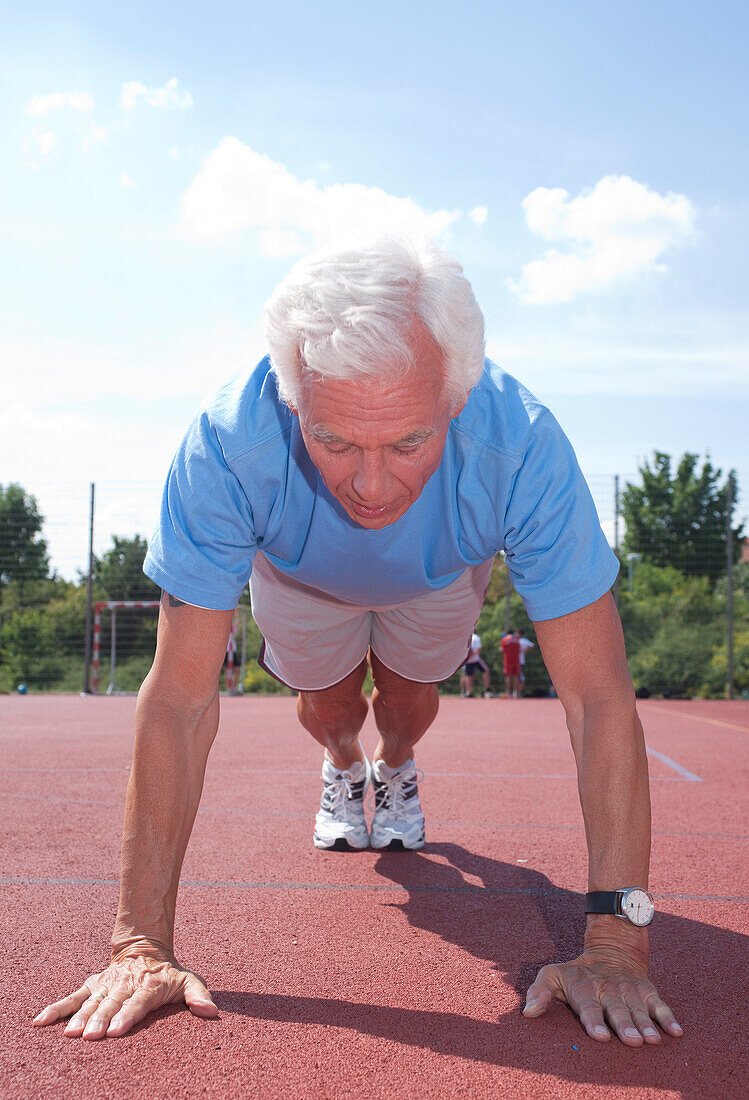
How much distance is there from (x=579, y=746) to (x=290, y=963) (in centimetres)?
93

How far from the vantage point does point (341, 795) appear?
3.87m

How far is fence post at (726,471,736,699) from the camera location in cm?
1562

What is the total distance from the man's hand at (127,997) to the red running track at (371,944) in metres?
0.03

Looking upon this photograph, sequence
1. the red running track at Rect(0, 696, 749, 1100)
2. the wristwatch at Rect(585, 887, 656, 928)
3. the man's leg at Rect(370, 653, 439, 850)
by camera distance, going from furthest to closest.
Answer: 1. the man's leg at Rect(370, 653, 439, 850)
2. the wristwatch at Rect(585, 887, 656, 928)
3. the red running track at Rect(0, 696, 749, 1100)

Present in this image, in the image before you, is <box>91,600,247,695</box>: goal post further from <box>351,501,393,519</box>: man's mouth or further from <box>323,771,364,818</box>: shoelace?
<box>351,501,393,519</box>: man's mouth

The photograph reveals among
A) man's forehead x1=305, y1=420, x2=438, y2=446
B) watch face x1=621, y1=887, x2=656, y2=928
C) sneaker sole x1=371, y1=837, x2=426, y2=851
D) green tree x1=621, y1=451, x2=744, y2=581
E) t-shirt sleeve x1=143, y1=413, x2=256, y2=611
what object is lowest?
sneaker sole x1=371, y1=837, x2=426, y2=851

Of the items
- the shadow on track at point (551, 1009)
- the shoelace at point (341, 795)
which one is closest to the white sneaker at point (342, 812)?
the shoelace at point (341, 795)

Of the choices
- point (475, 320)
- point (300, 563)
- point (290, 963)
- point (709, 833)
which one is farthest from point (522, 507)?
point (709, 833)

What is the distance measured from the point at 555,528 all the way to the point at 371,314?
70cm

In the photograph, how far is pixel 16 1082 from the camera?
1.79 meters

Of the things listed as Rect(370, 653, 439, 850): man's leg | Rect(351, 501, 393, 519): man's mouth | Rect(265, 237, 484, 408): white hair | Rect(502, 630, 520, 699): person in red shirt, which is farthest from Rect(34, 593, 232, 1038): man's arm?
Rect(502, 630, 520, 699): person in red shirt

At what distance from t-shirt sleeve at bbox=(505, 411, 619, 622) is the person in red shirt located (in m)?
13.3

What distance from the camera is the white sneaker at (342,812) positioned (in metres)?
3.84

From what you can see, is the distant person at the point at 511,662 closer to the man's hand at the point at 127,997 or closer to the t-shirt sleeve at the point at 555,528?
the t-shirt sleeve at the point at 555,528
